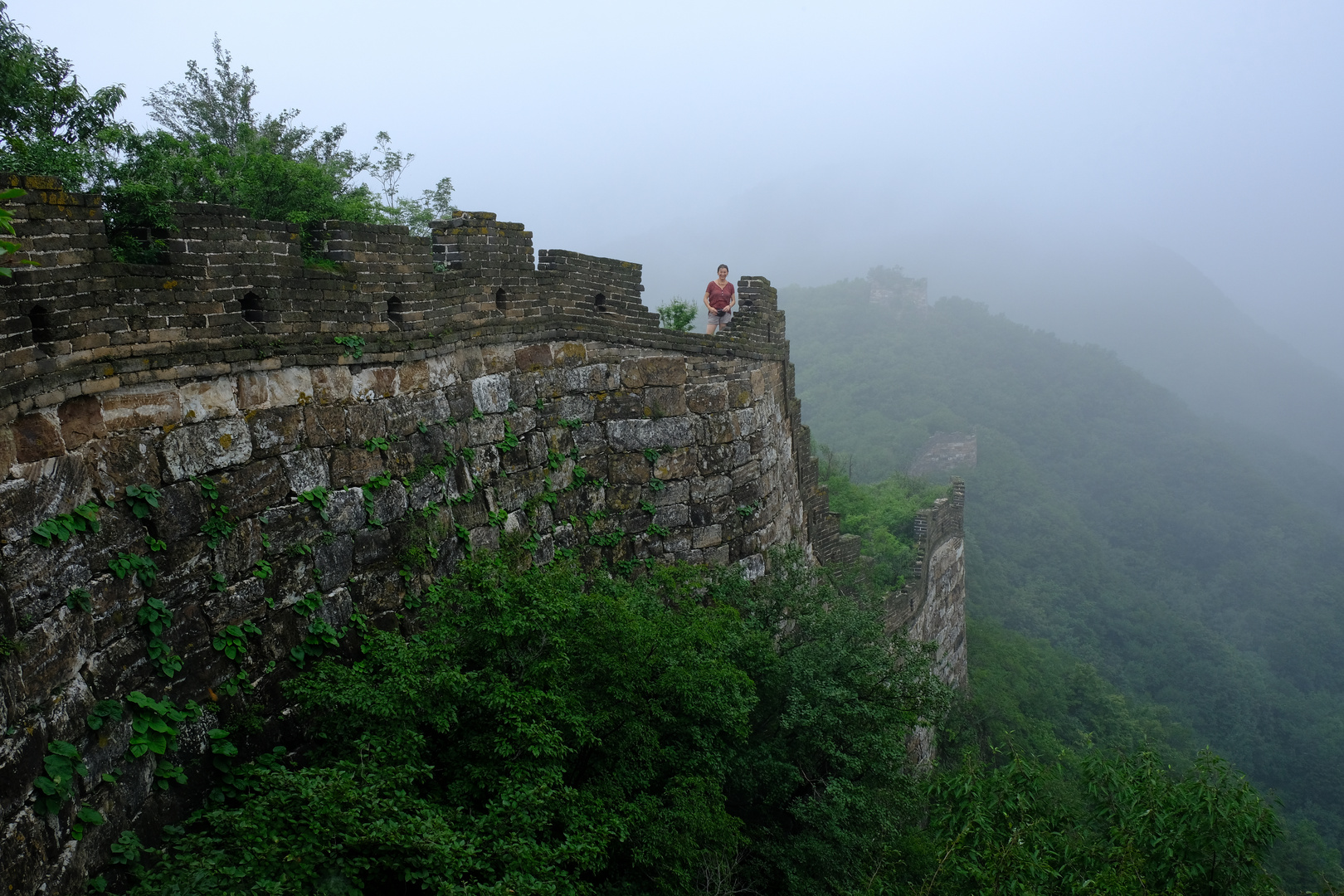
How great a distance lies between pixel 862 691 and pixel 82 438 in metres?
5.52

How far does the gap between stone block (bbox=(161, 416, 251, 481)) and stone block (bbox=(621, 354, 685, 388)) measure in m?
3.83

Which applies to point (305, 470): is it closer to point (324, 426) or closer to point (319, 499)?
point (319, 499)

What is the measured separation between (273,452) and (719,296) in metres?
6.22

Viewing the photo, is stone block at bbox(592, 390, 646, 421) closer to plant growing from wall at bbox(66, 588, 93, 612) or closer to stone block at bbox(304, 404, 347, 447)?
stone block at bbox(304, 404, 347, 447)

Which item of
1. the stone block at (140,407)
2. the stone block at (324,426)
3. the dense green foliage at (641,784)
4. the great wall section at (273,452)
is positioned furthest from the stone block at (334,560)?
the stone block at (140,407)

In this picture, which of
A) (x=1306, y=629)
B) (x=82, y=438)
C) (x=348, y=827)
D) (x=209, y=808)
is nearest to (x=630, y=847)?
(x=348, y=827)

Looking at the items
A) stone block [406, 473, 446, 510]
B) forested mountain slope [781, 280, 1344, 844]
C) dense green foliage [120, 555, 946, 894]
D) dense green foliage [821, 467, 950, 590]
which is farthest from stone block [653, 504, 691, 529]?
forested mountain slope [781, 280, 1344, 844]

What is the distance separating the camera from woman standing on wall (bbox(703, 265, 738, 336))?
10.4m

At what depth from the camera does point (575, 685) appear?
5711mm

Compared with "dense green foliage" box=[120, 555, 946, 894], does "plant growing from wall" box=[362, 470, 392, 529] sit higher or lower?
higher

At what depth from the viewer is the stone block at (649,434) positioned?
827 cm

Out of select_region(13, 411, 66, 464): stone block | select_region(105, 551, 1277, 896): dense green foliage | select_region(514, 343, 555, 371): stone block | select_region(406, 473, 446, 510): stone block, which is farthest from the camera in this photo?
select_region(514, 343, 555, 371): stone block

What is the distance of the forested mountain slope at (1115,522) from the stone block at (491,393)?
25814 millimetres

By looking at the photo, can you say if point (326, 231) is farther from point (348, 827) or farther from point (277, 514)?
point (348, 827)
